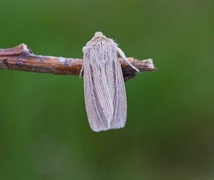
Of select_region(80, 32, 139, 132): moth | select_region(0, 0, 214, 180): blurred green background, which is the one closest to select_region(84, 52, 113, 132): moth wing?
select_region(80, 32, 139, 132): moth

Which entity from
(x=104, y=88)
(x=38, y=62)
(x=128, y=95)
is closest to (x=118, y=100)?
(x=104, y=88)

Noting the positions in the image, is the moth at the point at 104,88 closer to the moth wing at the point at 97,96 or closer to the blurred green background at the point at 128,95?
the moth wing at the point at 97,96

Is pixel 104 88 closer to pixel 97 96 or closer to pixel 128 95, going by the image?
pixel 97 96

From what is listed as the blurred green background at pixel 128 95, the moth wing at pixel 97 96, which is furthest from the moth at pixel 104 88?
the blurred green background at pixel 128 95

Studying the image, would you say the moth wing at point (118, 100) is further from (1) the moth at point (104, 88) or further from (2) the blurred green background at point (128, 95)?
(2) the blurred green background at point (128, 95)

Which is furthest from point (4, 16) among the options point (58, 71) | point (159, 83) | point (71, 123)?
point (58, 71)

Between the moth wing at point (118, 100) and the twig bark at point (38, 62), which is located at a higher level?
the twig bark at point (38, 62)

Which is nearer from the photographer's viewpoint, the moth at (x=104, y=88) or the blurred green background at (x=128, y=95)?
the moth at (x=104, y=88)

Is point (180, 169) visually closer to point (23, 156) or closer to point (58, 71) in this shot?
point (23, 156)
